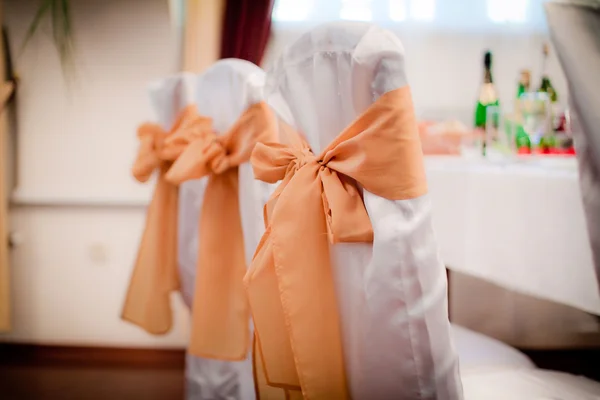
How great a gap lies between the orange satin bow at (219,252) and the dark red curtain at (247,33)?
127 cm

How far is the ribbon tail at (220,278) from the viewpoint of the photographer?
1.01 m

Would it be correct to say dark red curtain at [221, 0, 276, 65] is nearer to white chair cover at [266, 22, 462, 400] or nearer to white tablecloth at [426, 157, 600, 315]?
white tablecloth at [426, 157, 600, 315]

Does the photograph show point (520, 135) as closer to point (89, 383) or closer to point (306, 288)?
point (306, 288)

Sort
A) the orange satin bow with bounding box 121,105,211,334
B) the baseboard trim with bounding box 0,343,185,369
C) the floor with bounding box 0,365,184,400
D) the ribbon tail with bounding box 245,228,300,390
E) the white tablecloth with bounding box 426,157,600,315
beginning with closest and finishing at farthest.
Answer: the ribbon tail with bounding box 245,228,300,390 → the white tablecloth with bounding box 426,157,600,315 → the orange satin bow with bounding box 121,105,211,334 → the floor with bounding box 0,365,184,400 → the baseboard trim with bounding box 0,343,185,369

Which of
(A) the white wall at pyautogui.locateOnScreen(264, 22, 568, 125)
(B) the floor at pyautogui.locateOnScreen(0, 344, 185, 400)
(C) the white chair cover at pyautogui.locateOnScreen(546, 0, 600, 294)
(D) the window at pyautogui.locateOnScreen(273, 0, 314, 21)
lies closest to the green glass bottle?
(A) the white wall at pyautogui.locateOnScreen(264, 22, 568, 125)

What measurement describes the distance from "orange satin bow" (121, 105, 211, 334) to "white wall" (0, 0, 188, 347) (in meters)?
0.93

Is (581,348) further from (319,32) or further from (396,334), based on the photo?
(319,32)

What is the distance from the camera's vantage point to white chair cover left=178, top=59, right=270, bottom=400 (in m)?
0.91

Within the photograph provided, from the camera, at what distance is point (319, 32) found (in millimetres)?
591

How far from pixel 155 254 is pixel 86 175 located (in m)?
1.17

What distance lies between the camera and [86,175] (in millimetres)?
2184

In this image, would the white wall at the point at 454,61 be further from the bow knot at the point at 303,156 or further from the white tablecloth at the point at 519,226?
the bow knot at the point at 303,156

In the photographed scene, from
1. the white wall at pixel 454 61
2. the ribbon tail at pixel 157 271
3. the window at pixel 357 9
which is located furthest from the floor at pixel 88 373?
the window at pixel 357 9

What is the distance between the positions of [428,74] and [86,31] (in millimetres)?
1626
